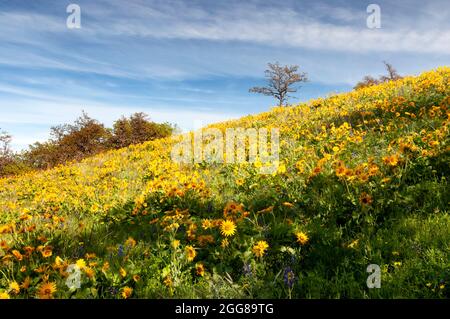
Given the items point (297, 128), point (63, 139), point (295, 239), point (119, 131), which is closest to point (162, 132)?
point (119, 131)

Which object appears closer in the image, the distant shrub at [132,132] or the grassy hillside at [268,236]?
the grassy hillside at [268,236]

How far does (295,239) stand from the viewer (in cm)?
397

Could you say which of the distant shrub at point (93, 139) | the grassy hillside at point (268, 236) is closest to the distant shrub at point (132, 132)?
the distant shrub at point (93, 139)

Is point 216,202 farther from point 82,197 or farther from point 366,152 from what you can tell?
point 82,197

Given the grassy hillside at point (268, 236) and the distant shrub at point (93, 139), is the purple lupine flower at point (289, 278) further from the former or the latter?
the distant shrub at point (93, 139)

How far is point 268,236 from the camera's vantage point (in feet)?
13.3

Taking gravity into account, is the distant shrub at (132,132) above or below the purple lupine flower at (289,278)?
above

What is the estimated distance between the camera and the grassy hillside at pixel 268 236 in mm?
3164

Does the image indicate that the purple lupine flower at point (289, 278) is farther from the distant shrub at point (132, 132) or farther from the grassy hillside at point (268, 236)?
the distant shrub at point (132, 132)

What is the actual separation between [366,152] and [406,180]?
1.54 metres

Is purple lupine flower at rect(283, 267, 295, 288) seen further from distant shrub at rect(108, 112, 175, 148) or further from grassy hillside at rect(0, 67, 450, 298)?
distant shrub at rect(108, 112, 175, 148)

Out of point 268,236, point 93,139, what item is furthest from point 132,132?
point 268,236

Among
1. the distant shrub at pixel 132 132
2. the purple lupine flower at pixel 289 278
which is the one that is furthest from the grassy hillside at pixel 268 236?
the distant shrub at pixel 132 132

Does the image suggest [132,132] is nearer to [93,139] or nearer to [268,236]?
[93,139]
